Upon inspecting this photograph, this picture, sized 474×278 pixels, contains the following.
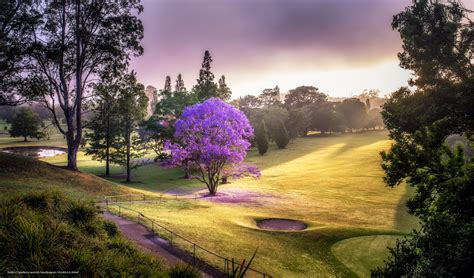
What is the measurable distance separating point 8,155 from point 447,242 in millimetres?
39810

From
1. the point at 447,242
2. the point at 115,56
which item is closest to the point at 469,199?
the point at 447,242

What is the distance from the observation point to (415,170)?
14227 mm

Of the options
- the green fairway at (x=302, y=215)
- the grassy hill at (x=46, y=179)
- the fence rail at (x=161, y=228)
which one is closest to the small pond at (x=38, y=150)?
the green fairway at (x=302, y=215)

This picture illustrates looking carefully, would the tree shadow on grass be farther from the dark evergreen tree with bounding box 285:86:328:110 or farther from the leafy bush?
the dark evergreen tree with bounding box 285:86:328:110

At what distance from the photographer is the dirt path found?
14.8 meters

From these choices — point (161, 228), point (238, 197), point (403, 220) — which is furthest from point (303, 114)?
point (161, 228)

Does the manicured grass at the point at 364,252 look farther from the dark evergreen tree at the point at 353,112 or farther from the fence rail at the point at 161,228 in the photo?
the dark evergreen tree at the point at 353,112

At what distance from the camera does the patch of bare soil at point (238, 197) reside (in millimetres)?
38344

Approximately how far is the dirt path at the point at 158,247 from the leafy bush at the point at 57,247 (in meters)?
3.44

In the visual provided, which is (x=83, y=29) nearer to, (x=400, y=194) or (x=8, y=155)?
(x=8, y=155)

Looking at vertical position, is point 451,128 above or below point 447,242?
above

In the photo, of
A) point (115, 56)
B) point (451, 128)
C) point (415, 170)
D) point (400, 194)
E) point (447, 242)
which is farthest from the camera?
point (400, 194)

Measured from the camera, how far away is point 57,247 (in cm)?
843

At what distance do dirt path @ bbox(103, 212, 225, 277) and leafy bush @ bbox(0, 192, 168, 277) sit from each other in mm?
3442
